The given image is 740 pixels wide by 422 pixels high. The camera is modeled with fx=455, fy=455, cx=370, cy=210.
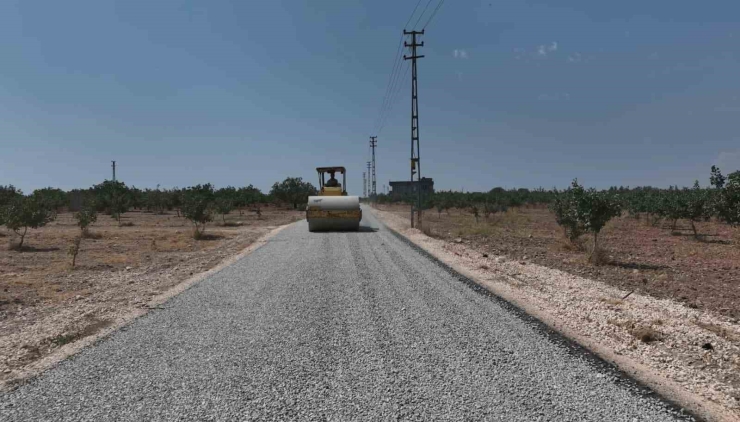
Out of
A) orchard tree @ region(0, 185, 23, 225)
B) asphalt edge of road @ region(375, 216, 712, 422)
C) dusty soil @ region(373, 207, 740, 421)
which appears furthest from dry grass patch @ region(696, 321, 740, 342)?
orchard tree @ region(0, 185, 23, 225)

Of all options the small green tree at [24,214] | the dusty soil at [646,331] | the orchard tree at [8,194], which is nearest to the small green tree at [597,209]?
the dusty soil at [646,331]

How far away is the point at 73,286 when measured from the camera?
11.4m

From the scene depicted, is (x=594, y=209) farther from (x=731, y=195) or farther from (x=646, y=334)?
(x=646, y=334)

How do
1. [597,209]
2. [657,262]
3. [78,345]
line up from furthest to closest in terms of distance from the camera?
[597,209] → [657,262] → [78,345]

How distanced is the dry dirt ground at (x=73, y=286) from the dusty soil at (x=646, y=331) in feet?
22.9

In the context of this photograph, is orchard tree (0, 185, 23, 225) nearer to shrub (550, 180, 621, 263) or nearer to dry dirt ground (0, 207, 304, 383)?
dry dirt ground (0, 207, 304, 383)

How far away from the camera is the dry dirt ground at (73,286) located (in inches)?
258

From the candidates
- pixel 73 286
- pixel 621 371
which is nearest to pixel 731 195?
pixel 621 371

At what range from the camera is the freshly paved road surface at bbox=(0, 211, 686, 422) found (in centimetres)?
397

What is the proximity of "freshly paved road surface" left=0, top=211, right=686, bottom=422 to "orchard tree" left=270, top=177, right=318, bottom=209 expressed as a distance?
2706 inches

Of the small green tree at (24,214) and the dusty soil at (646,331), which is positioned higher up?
the small green tree at (24,214)

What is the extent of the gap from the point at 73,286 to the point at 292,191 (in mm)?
67409

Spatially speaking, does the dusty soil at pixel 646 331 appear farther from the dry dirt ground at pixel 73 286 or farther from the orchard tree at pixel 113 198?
the orchard tree at pixel 113 198

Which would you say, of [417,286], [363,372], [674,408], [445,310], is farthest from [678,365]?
[417,286]
